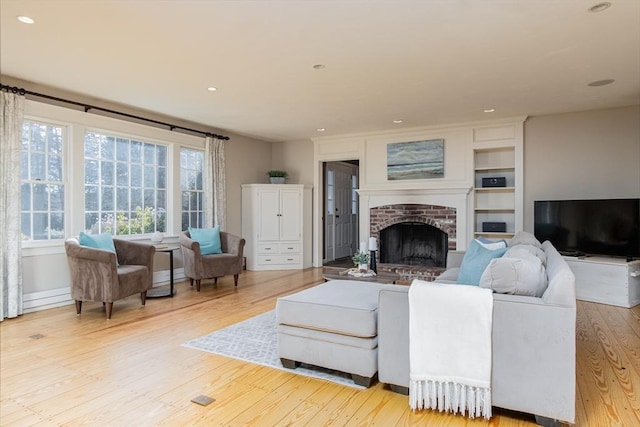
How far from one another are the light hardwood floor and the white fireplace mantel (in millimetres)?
2480

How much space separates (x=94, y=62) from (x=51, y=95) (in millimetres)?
1297

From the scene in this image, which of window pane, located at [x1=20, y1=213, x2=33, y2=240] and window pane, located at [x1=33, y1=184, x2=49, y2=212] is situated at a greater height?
window pane, located at [x1=33, y1=184, x2=49, y2=212]

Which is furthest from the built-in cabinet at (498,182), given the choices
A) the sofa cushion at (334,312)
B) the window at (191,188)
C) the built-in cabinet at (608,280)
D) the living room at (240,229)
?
the window at (191,188)

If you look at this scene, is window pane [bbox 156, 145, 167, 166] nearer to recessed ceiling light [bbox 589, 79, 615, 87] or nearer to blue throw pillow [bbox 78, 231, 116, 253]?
→ blue throw pillow [bbox 78, 231, 116, 253]

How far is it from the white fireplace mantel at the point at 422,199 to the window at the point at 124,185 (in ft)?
11.1

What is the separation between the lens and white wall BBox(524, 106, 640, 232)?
515 centimetres

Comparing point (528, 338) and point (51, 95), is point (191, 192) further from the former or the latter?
point (528, 338)

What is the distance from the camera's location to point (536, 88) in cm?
436

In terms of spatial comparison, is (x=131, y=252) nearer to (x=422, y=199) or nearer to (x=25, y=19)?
(x=25, y=19)

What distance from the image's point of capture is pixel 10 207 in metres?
3.97

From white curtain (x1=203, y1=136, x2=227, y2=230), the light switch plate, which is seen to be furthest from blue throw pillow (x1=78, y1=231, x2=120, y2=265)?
the light switch plate

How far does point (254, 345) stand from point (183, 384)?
2.53ft

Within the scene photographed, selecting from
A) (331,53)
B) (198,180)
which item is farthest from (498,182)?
(198,180)

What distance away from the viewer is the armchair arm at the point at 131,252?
4.65 m
